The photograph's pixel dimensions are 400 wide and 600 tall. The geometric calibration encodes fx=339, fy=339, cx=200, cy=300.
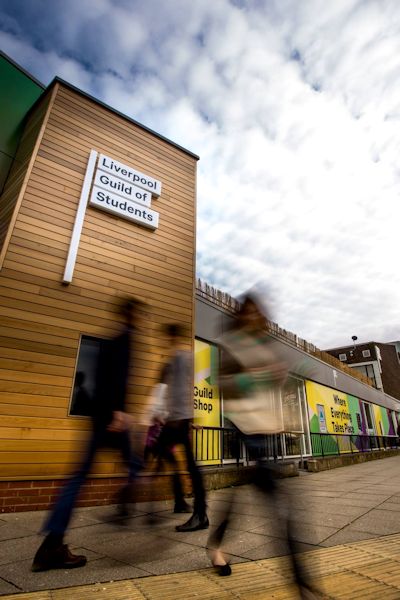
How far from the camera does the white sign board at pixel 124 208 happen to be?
6.47 meters

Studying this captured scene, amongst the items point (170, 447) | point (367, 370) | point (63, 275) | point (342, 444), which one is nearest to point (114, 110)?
point (63, 275)

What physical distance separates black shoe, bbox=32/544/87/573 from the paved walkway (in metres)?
0.05

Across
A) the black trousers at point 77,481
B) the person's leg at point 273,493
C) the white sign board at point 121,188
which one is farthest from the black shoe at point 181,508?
the white sign board at point 121,188

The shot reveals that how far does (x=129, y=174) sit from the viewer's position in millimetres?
7145

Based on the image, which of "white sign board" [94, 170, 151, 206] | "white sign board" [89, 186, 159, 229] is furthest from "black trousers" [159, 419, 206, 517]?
"white sign board" [94, 170, 151, 206]

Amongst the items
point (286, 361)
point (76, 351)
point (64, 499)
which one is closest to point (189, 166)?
point (76, 351)

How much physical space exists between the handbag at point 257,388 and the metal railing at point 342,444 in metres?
10.3

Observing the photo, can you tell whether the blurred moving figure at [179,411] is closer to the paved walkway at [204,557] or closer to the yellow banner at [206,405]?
the paved walkway at [204,557]

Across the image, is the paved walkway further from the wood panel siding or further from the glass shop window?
the wood panel siding

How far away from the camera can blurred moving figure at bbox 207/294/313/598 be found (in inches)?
84.7

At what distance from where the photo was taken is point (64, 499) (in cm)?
222

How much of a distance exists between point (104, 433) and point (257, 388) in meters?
1.18

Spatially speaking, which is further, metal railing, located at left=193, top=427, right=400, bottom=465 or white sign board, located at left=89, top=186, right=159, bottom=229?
white sign board, located at left=89, top=186, right=159, bottom=229

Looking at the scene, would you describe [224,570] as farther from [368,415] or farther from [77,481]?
[368,415]
